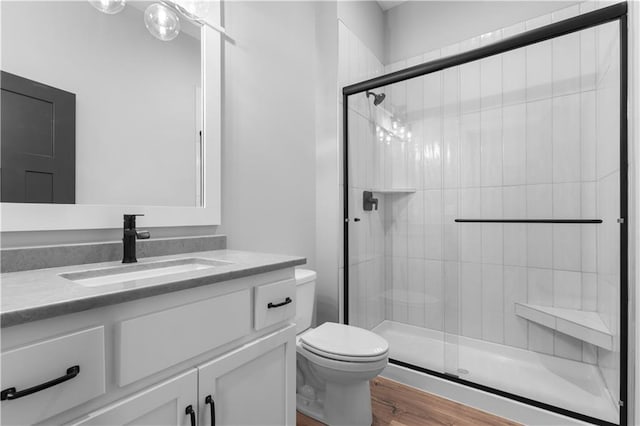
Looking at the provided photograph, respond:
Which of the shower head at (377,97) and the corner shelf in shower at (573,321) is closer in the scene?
the corner shelf in shower at (573,321)

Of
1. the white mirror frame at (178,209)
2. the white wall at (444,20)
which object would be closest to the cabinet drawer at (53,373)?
the white mirror frame at (178,209)

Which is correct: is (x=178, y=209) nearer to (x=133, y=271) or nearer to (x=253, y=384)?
(x=133, y=271)

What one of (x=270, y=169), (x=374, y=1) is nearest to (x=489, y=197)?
(x=270, y=169)

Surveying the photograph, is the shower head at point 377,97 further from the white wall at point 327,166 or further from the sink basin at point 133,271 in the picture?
the sink basin at point 133,271

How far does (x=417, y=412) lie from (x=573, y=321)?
A: 1.06m

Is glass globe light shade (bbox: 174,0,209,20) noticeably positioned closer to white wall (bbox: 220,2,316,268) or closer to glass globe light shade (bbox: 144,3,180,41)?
glass globe light shade (bbox: 144,3,180,41)

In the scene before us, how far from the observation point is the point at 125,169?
45.3 inches

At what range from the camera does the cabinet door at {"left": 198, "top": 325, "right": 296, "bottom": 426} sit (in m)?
0.84

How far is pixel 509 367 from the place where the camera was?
194cm

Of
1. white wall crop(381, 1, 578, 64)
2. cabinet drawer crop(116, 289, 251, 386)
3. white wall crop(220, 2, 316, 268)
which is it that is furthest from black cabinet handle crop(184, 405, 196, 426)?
white wall crop(381, 1, 578, 64)

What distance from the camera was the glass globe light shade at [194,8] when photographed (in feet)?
4.31

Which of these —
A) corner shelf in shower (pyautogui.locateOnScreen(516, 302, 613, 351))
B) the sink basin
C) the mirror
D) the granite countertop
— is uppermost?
the mirror

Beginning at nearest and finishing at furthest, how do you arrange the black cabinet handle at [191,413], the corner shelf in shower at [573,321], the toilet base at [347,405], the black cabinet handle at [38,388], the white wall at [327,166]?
the black cabinet handle at [38,388]
the black cabinet handle at [191,413]
the toilet base at [347,405]
the corner shelf in shower at [573,321]
the white wall at [327,166]

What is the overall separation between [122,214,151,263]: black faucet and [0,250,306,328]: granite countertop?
1.9 inches
